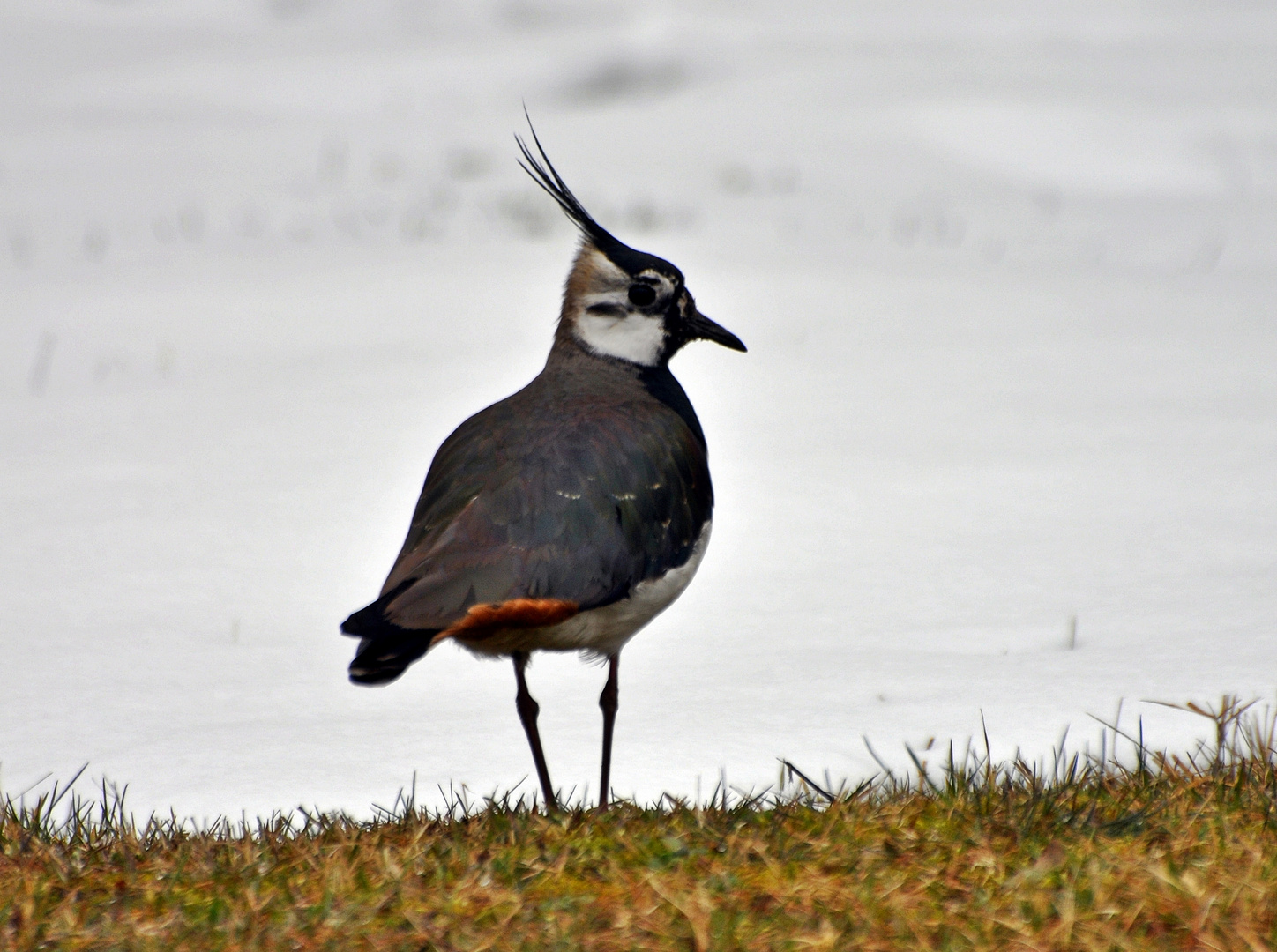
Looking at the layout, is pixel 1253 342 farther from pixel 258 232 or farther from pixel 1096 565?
pixel 258 232

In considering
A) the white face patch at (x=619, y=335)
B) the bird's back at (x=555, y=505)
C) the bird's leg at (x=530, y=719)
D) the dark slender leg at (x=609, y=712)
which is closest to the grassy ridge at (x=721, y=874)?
the bird's leg at (x=530, y=719)

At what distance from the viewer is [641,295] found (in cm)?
452

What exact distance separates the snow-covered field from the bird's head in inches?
46.8

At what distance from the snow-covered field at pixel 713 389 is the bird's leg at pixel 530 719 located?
487 millimetres

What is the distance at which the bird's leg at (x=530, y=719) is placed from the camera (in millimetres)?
4012

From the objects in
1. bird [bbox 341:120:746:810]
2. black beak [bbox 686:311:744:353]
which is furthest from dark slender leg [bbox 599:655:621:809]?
black beak [bbox 686:311:744:353]

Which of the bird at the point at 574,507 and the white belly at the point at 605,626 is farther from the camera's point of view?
the white belly at the point at 605,626

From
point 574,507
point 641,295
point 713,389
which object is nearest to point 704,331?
point 641,295

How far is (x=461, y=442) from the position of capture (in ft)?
13.7

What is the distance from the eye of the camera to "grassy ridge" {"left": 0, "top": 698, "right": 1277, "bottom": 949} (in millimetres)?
2928

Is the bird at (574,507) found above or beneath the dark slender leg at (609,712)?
above

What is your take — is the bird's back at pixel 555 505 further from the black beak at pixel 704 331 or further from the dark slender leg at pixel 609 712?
the dark slender leg at pixel 609 712

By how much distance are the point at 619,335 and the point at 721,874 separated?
1.79 meters

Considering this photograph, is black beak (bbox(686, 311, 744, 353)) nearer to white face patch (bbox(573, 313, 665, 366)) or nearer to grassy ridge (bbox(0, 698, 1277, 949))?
white face patch (bbox(573, 313, 665, 366))
